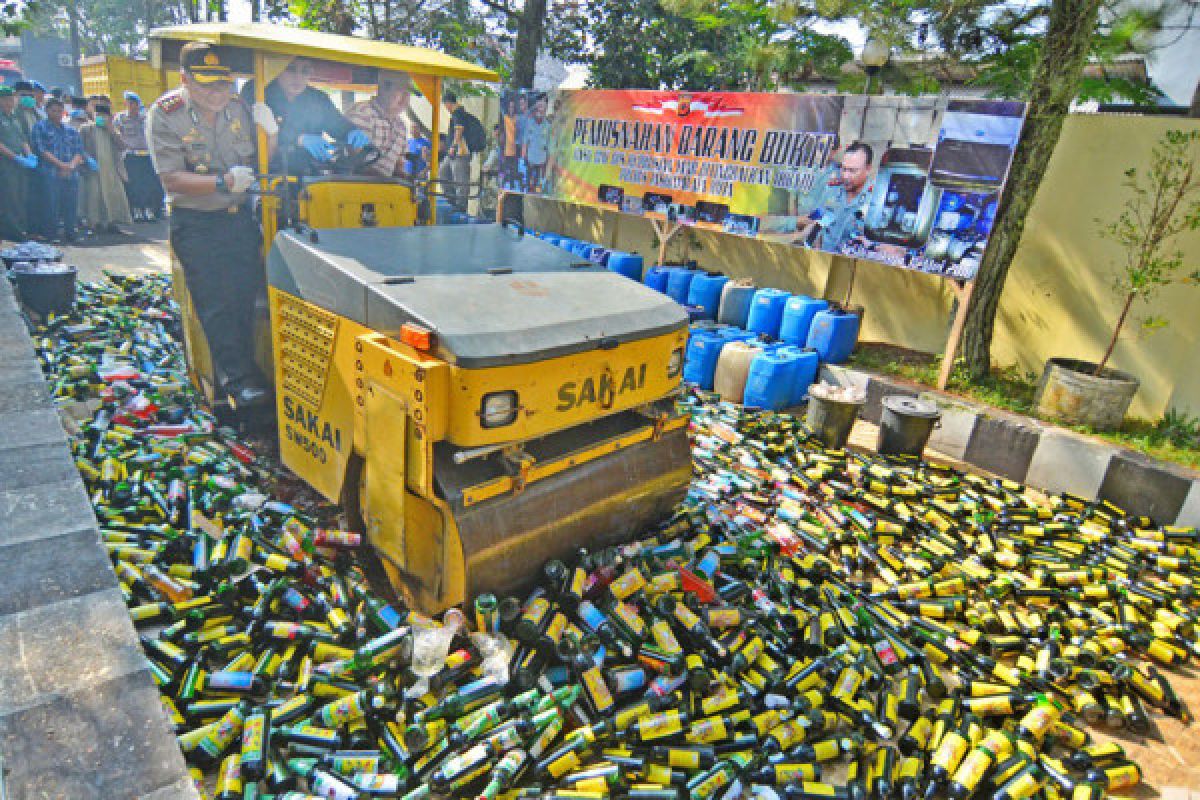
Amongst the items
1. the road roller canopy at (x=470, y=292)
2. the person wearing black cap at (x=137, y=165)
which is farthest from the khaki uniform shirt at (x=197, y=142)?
the person wearing black cap at (x=137, y=165)

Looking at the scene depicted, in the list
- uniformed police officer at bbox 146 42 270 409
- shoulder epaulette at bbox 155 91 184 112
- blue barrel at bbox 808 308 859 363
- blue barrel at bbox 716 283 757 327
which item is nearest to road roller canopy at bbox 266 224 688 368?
uniformed police officer at bbox 146 42 270 409

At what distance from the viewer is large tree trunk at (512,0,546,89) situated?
47.1 ft

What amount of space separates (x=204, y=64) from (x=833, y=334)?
647 centimetres

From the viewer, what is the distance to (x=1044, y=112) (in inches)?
281

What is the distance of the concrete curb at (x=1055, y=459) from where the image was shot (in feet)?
20.2

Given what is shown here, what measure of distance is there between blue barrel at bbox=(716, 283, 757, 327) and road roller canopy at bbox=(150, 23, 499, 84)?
15.4 feet

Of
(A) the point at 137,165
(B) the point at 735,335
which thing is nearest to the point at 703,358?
(B) the point at 735,335

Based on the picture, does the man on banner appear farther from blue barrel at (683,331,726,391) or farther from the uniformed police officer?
the uniformed police officer

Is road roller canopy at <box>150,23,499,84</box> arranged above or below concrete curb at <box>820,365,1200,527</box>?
above

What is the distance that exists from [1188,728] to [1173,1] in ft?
29.8

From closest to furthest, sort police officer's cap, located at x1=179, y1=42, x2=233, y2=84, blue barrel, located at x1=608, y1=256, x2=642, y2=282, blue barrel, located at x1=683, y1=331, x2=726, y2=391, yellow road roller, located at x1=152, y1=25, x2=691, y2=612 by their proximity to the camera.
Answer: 1. yellow road roller, located at x1=152, y1=25, x2=691, y2=612
2. police officer's cap, located at x1=179, y1=42, x2=233, y2=84
3. blue barrel, located at x1=683, y1=331, x2=726, y2=391
4. blue barrel, located at x1=608, y1=256, x2=642, y2=282

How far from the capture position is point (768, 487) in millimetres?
6113

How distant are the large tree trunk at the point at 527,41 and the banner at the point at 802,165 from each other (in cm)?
335

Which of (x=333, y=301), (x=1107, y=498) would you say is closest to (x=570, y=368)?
(x=333, y=301)
